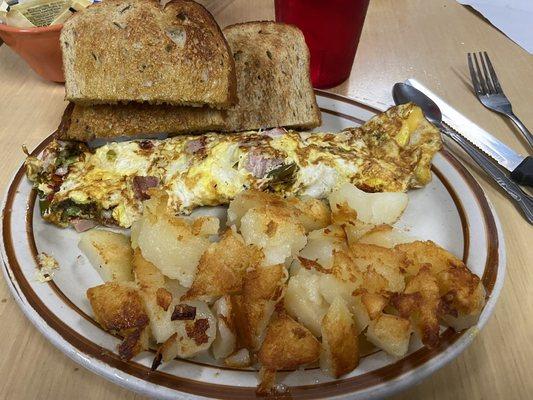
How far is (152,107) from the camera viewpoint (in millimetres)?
1526

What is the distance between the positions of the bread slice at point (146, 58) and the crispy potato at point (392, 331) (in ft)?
2.89

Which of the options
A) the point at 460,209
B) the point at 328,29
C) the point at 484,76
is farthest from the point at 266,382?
the point at 484,76

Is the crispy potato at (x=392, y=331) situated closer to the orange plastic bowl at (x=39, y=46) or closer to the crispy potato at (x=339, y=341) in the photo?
the crispy potato at (x=339, y=341)

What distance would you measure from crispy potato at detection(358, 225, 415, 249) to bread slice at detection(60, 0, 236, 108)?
662mm

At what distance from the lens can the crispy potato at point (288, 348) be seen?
858mm

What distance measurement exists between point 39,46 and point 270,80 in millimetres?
955

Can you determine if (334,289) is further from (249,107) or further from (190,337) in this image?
(249,107)

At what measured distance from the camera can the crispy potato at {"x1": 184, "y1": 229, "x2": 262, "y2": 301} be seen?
3.02 feet

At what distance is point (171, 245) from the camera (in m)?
0.99

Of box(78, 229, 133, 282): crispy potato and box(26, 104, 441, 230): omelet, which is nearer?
box(78, 229, 133, 282): crispy potato

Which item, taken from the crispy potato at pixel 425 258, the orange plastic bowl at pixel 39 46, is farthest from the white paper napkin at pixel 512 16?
the orange plastic bowl at pixel 39 46

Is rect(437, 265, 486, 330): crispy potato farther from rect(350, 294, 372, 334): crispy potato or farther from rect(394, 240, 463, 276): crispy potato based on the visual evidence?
rect(350, 294, 372, 334): crispy potato

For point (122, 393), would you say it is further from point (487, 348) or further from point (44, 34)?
point (44, 34)

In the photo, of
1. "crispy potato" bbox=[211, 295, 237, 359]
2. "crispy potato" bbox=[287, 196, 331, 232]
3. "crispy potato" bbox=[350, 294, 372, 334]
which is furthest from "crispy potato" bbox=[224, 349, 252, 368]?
"crispy potato" bbox=[287, 196, 331, 232]
